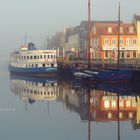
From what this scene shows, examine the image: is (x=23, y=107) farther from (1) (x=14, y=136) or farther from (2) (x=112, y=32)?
(2) (x=112, y=32)

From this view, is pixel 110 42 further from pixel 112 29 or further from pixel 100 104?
pixel 100 104

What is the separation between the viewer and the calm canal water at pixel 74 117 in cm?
2002

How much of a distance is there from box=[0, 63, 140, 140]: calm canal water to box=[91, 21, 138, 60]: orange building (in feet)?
128

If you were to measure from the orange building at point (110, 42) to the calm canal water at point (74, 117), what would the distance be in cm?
3912

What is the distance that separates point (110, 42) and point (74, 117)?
5334 centimetres

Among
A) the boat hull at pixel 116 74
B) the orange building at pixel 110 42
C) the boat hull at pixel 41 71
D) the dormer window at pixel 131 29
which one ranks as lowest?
the boat hull at pixel 41 71

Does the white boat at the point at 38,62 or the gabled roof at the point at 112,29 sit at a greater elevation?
the gabled roof at the point at 112,29

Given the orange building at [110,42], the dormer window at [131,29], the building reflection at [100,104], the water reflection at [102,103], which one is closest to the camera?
the water reflection at [102,103]

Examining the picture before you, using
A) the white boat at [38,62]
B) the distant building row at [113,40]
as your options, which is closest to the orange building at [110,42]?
the distant building row at [113,40]

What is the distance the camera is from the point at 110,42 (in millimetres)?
77750

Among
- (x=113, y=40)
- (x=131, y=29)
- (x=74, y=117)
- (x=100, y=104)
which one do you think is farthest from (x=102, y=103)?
(x=131, y=29)

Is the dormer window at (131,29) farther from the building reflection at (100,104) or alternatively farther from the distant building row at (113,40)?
the building reflection at (100,104)

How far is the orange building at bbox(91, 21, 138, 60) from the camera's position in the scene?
77125 millimetres

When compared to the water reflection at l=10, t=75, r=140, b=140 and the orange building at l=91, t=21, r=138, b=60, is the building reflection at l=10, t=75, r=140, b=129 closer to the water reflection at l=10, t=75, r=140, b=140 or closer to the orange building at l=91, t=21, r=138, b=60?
the water reflection at l=10, t=75, r=140, b=140
